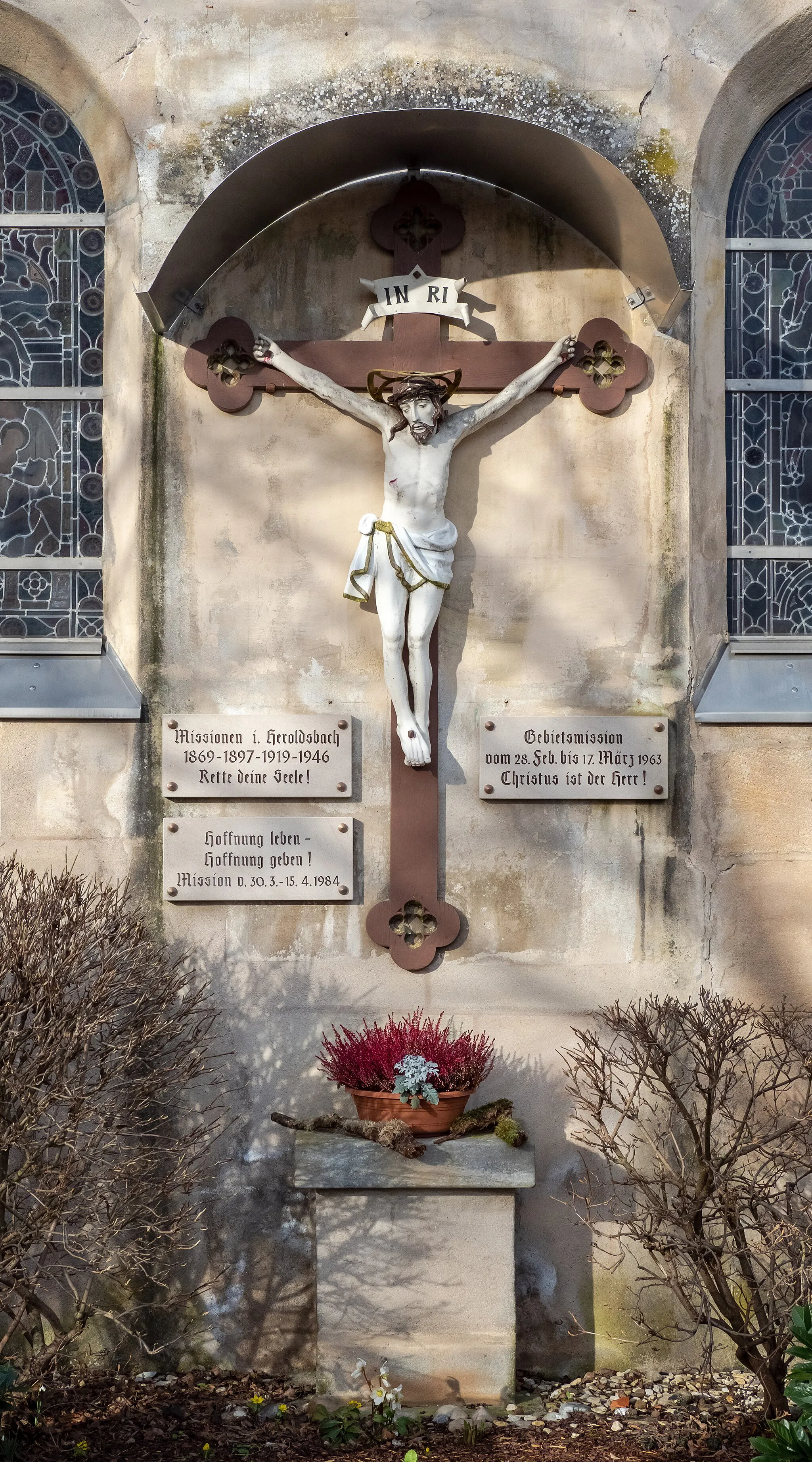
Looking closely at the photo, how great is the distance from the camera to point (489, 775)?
5.65 meters

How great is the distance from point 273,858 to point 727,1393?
2.52m

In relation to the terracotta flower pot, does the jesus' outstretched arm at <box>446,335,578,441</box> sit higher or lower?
higher

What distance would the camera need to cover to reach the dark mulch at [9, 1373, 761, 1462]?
4.64 metres

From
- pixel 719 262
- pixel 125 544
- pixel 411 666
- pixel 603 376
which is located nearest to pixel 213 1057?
pixel 411 666

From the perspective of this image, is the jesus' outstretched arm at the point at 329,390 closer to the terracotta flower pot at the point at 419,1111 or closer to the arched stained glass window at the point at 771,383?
the arched stained glass window at the point at 771,383

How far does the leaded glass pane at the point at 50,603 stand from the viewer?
5.93 m

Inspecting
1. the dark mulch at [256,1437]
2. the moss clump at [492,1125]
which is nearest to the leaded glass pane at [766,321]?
the moss clump at [492,1125]

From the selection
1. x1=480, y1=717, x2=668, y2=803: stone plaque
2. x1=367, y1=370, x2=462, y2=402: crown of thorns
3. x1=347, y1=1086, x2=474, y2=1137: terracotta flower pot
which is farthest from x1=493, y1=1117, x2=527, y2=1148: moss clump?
x1=367, y1=370, x2=462, y2=402: crown of thorns

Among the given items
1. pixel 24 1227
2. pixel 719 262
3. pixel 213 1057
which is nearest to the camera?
pixel 24 1227

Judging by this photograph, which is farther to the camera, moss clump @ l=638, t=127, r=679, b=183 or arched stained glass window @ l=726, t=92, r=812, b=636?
arched stained glass window @ l=726, t=92, r=812, b=636

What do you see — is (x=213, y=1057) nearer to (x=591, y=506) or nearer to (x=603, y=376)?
(x=591, y=506)

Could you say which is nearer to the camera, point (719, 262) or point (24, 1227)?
point (24, 1227)

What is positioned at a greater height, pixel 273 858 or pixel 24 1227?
pixel 273 858

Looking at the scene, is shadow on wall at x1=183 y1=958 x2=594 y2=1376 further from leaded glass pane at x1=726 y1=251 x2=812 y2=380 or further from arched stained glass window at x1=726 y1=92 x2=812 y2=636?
leaded glass pane at x1=726 y1=251 x2=812 y2=380
